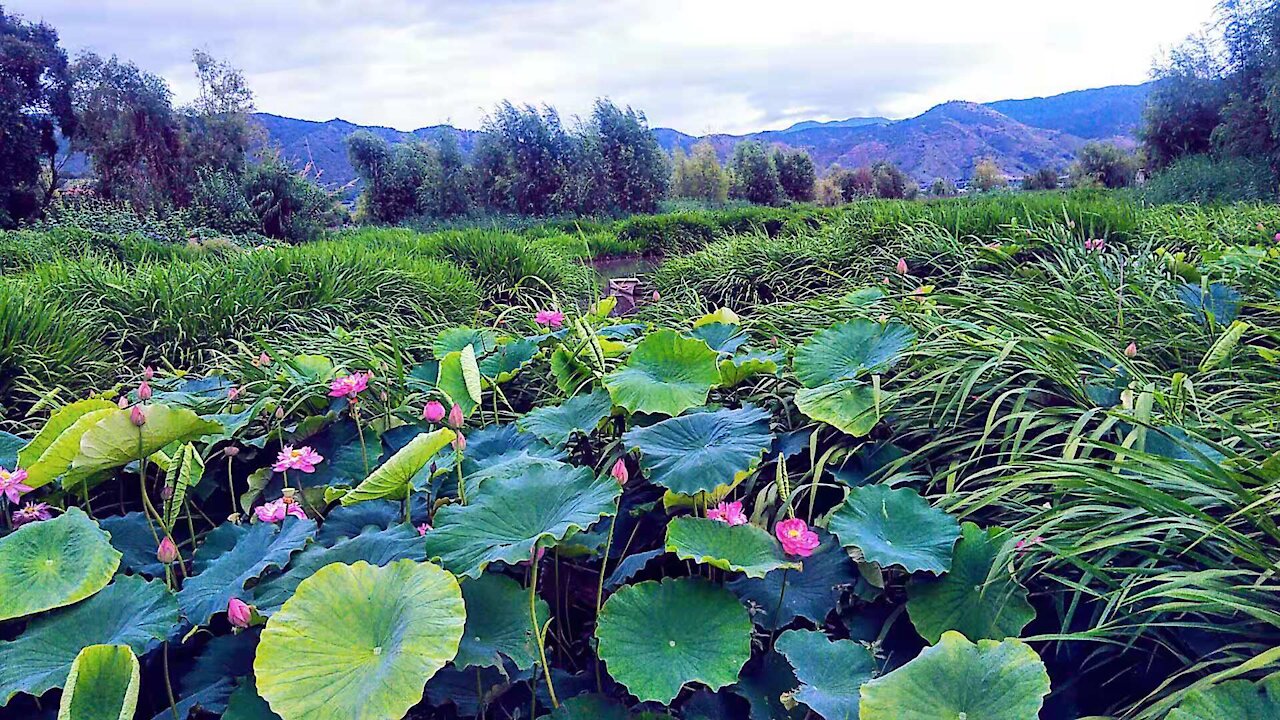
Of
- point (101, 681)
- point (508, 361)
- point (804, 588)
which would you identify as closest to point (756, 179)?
point (508, 361)

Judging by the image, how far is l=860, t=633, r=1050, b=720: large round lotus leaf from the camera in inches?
25.6

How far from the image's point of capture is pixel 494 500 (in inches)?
35.2

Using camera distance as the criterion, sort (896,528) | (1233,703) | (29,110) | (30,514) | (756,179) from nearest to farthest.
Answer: (1233,703) < (896,528) < (30,514) < (29,110) < (756,179)

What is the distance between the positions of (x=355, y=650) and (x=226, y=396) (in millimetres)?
1243

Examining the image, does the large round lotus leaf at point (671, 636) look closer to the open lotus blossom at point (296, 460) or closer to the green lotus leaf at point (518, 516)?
the green lotus leaf at point (518, 516)

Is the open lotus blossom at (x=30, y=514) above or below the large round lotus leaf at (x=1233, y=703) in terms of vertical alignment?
above

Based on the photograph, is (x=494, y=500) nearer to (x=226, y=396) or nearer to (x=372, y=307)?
(x=226, y=396)

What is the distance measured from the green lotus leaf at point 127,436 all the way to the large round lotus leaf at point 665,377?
0.64m

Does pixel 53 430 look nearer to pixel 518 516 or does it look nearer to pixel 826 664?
pixel 518 516

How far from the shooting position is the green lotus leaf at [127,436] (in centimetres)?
99

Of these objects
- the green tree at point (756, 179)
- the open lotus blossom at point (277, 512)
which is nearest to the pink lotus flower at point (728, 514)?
the open lotus blossom at point (277, 512)

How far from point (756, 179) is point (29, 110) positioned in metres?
22.3

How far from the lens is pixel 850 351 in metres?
1.42

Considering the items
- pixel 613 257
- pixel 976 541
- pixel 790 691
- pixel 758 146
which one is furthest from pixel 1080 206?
pixel 758 146
